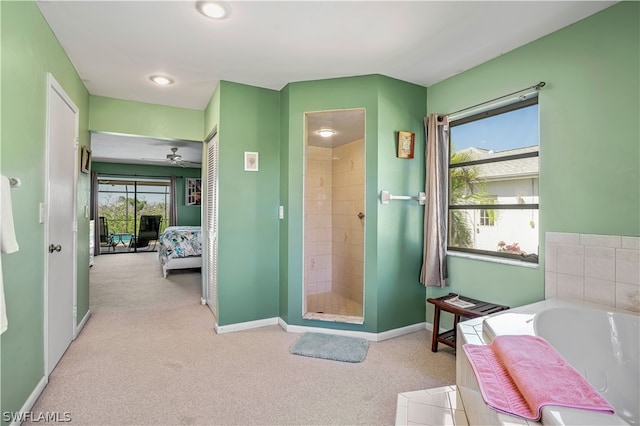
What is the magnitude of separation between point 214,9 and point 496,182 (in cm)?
243

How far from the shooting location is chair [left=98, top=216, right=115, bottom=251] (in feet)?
26.8

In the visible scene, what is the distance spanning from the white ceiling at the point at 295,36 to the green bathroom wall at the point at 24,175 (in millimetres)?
323

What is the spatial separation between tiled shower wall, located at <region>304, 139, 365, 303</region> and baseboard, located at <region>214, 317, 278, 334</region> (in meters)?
1.11

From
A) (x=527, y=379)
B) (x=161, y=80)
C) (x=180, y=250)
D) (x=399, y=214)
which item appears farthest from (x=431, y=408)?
(x=180, y=250)

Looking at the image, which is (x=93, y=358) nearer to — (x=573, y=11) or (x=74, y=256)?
(x=74, y=256)

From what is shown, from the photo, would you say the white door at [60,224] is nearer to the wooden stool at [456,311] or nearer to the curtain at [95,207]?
the wooden stool at [456,311]

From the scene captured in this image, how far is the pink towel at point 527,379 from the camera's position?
106 centimetres

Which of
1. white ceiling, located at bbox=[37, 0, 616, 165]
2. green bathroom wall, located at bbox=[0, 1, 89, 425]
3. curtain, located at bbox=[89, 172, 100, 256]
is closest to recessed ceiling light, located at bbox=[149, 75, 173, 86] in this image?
white ceiling, located at bbox=[37, 0, 616, 165]

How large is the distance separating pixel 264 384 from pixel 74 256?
2040 mm

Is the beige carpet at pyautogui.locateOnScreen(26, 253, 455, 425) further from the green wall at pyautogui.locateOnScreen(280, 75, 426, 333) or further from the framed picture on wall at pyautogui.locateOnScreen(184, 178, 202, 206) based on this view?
the framed picture on wall at pyautogui.locateOnScreen(184, 178, 202, 206)

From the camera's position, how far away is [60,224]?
→ 8.04 feet

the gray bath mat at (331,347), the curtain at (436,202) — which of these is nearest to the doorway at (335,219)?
the gray bath mat at (331,347)

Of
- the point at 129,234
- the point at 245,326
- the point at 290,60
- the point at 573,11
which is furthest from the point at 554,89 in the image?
the point at 129,234

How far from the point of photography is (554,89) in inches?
87.0
